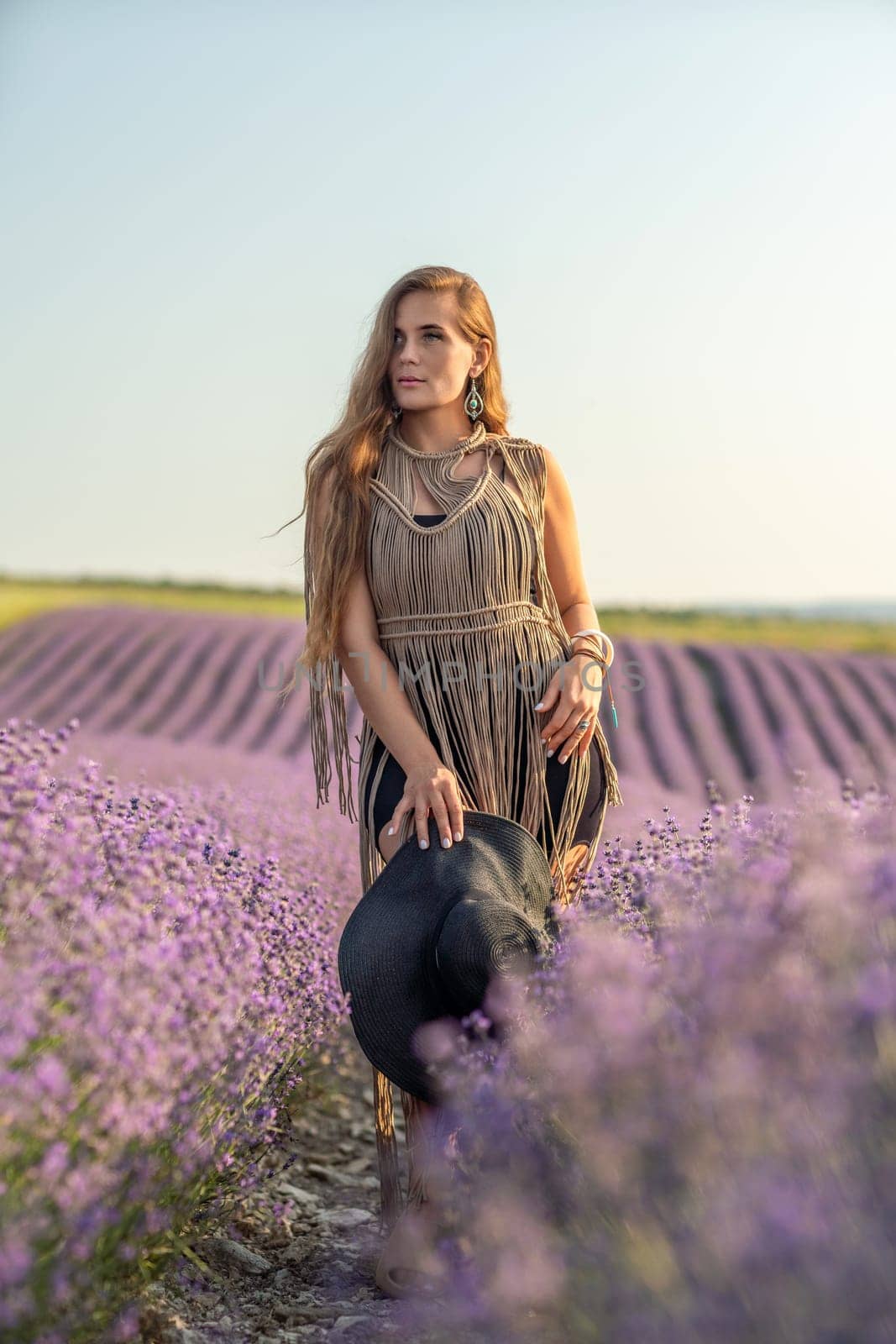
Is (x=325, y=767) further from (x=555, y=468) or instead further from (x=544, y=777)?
(x=555, y=468)

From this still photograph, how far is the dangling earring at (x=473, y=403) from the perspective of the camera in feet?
8.83

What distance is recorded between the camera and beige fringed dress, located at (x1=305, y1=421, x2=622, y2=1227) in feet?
8.02

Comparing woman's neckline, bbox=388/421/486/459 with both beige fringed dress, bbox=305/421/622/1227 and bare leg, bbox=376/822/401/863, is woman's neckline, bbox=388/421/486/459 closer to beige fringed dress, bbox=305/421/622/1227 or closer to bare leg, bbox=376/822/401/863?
beige fringed dress, bbox=305/421/622/1227

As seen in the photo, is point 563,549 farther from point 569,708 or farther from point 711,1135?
point 711,1135

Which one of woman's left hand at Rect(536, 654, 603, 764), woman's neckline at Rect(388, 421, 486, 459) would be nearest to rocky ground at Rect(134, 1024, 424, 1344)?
woman's left hand at Rect(536, 654, 603, 764)

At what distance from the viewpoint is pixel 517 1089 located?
1.51 m

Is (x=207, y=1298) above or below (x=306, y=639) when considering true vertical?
below

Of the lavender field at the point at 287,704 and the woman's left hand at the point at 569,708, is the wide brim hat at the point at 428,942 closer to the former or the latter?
the woman's left hand at the point at 569,708

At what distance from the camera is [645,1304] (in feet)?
3.53

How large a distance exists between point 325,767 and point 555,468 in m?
0.96

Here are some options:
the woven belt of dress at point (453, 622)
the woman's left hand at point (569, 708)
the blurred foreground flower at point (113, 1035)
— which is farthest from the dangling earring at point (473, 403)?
the blurred foreground flower at point (113, 1035)

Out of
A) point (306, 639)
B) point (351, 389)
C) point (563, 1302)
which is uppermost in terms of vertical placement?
point (351, 389)

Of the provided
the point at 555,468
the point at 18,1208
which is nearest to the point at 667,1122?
the point at 18,1208

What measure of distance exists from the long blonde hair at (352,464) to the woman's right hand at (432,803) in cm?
40
